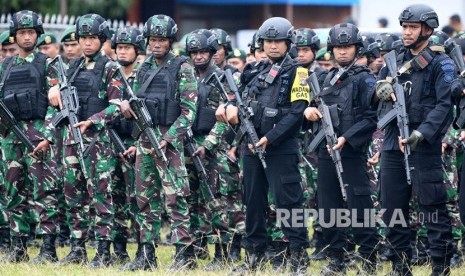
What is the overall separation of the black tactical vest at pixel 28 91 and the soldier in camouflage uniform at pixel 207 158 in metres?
1.64

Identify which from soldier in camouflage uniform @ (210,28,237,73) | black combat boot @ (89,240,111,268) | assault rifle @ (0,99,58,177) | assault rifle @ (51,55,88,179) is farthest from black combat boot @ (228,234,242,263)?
assault rifle @ (0,99,58,177)

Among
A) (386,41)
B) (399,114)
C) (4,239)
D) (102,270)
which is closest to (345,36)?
(399,114)

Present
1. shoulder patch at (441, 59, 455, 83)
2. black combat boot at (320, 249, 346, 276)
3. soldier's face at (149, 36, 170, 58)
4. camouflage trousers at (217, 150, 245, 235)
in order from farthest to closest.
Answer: camouflage trousers at (217, 150, 245, 235), soldier's face at (149, 36, 170, 58), black combat boot at (320, 249, 346, 276), shoulder patch at (441, 59, 455, 83)

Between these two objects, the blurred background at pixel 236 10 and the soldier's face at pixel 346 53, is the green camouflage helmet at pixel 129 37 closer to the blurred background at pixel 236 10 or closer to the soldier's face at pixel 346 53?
the soldier's face at pixel 346 53

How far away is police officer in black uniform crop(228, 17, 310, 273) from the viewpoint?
11133mm

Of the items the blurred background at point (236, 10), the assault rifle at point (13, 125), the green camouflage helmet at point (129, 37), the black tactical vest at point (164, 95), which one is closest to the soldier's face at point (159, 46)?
the black tactical vest at point (164, 95)

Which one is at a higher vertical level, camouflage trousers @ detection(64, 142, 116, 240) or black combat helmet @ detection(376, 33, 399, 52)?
black combat helmet @ detection(376, 33, 399, 52)

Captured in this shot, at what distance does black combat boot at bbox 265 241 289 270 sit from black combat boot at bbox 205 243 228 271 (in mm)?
463

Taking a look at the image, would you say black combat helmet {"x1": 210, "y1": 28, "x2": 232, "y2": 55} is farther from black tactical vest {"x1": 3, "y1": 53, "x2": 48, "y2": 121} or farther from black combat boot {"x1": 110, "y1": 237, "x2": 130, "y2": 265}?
black combat boot {"x1": 110, "y1": 237, "x2": 130, "y2": 265}

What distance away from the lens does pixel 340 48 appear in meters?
11.6

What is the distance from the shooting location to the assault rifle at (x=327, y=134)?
36.4 ft

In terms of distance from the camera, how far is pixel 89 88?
12.1m

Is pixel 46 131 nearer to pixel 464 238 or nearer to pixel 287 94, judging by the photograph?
pixel 287 94

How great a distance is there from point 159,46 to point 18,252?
2733 millimetres
